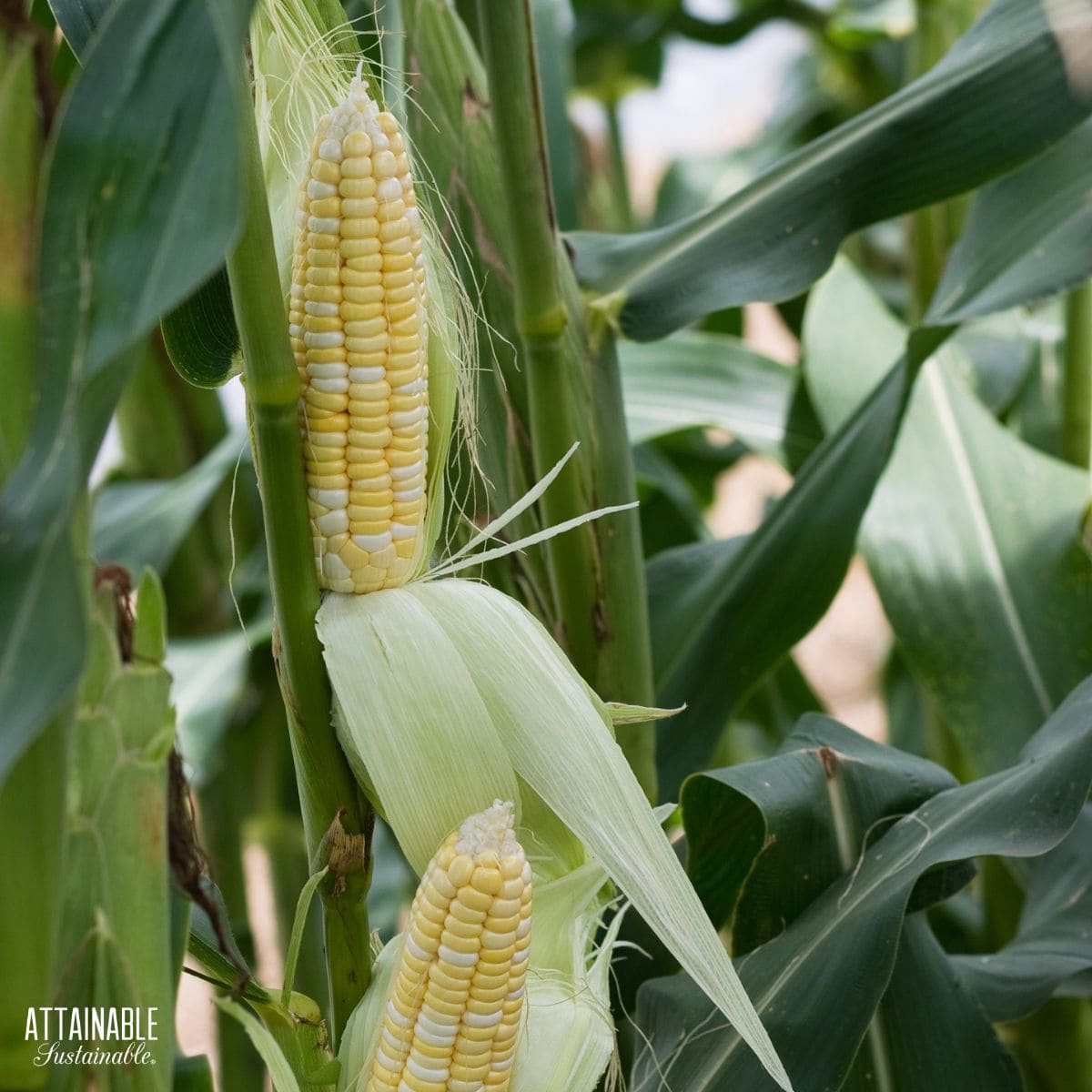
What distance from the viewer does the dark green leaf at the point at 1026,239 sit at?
82 centimetres

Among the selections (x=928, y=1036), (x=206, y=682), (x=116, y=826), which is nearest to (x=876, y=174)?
(x=928, y=1036)

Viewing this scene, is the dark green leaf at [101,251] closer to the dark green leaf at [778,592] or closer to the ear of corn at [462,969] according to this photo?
the ear of corn at [462,969]

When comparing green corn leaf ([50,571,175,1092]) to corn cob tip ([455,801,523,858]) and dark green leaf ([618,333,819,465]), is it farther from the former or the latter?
dark green leaf ([618,333,819,465])

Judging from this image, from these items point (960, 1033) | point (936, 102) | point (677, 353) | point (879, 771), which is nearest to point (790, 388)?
point (677, 353)

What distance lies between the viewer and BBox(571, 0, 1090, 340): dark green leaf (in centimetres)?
74

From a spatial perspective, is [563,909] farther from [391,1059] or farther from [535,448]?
[535,448]

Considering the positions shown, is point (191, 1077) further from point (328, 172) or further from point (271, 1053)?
point (328, 172)

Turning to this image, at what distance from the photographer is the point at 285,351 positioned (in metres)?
0.42

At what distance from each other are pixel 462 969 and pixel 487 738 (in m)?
0.08

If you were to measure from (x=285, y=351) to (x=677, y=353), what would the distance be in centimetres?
87

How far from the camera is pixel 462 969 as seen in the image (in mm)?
433

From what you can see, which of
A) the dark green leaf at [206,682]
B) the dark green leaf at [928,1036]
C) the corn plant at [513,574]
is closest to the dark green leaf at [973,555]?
the corn plant at [513,574]

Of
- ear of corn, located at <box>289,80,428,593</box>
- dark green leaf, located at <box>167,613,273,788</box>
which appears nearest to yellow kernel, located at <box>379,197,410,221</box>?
ear of corn, located at <box>289,80,428,593</box>

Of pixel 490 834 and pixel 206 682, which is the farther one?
pixel 206 682
